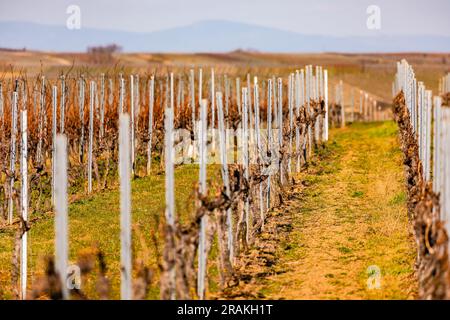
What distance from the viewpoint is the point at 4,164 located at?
1338 cm

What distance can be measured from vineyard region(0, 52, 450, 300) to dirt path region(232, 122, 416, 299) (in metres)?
0.03

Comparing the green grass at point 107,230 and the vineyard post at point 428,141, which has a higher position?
the vineyard post at point 428,141

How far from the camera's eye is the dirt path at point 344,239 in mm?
9227

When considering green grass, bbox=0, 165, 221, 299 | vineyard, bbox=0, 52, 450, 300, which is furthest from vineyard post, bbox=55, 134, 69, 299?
green grass, bbox=0, 165, 221, 299

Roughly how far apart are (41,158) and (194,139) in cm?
437

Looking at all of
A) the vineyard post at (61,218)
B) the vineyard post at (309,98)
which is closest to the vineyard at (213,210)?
the vineyard post at (61,218)

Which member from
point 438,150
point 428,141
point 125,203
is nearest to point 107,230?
point 428,141

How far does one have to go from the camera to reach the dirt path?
30.3 ft

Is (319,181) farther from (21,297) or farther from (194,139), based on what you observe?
(21,297)

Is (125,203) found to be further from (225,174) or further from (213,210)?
(225,174)

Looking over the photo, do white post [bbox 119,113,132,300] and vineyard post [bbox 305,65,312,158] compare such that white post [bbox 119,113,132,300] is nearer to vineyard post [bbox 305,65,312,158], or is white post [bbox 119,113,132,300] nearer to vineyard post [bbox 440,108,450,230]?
vineyard post [bbox 440,108,450,230]

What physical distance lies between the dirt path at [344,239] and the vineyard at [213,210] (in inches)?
1.3

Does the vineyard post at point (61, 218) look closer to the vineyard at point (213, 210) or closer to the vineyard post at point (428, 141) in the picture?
the vineyard at point (213, 210)
